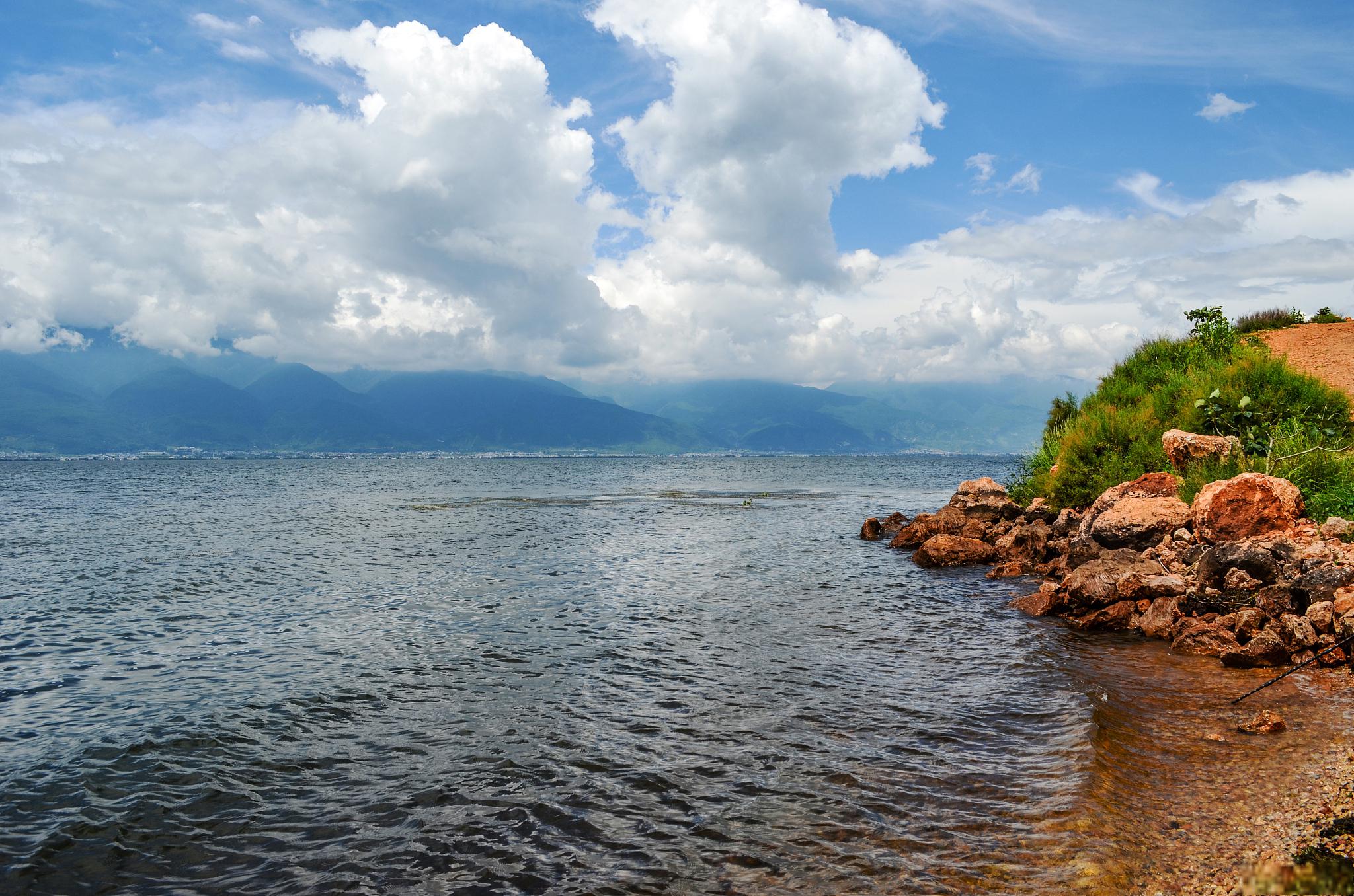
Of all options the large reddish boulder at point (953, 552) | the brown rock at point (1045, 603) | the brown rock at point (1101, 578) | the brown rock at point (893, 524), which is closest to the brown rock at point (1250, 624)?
the brown rock at point (1101, 578)

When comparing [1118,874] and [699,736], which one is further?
[699,736]

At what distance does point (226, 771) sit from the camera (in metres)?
11.2

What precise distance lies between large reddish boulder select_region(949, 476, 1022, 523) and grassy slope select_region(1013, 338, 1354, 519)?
172 cm

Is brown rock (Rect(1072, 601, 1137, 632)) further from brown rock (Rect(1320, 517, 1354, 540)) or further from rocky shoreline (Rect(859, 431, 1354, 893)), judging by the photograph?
brown rock (Rect(1320, 517, 1354, 540))

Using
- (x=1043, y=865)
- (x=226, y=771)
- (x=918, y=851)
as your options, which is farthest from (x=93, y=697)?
(x=1043, y=865)

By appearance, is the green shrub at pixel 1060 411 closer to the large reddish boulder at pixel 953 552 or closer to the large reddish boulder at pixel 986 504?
the large reddish boulder at pixel 986 504

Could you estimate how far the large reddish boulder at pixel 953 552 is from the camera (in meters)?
30.1

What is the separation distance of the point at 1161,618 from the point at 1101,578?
2.29m

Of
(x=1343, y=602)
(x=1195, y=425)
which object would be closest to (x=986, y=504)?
(x=1195, y=425)

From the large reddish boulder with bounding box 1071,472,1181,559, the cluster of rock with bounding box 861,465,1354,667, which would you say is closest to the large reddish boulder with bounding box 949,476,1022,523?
the cluster of rock with bounding box 861,465,1354,667

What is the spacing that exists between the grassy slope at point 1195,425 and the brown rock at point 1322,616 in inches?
265

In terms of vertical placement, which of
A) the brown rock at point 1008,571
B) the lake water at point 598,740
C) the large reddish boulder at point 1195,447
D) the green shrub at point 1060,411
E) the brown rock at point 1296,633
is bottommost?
the lake water at point 598,740

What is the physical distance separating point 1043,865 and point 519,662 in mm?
11796

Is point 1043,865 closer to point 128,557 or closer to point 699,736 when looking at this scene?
point 699,736
